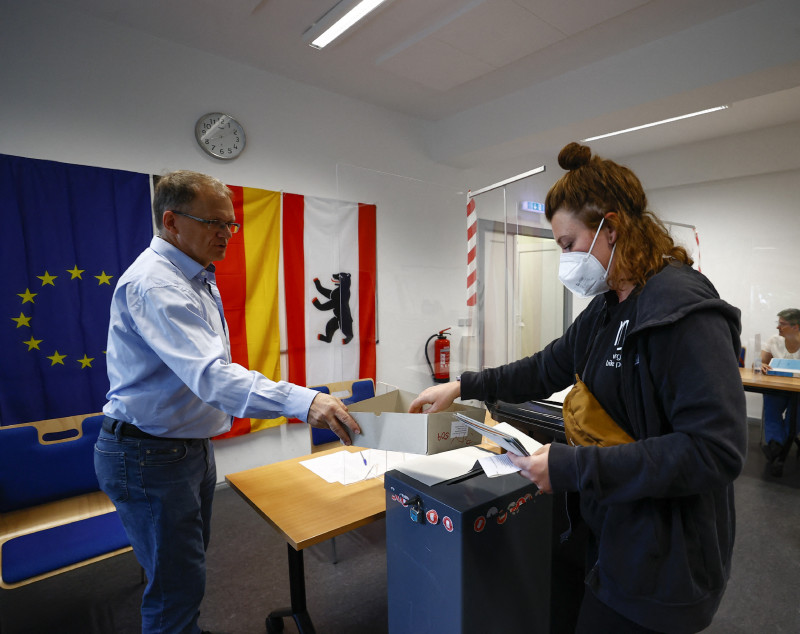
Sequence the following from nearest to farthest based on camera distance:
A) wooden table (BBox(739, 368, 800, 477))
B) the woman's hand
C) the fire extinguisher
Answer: the woman's hand
the fire extinguisher
wooden table (BBox(739, 368, 800, 477))

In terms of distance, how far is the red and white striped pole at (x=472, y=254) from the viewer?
10.5 feet

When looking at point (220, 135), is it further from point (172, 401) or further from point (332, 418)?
point (332, 418)

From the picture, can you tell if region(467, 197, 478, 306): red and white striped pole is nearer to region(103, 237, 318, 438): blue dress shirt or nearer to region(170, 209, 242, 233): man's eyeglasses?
region(170, 209, 242, 233): man's eyeglasses

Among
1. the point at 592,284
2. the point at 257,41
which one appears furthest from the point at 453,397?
the point at 257,41

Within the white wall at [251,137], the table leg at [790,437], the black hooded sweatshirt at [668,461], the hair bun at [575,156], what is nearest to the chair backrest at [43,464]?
the white wall at [251,137]

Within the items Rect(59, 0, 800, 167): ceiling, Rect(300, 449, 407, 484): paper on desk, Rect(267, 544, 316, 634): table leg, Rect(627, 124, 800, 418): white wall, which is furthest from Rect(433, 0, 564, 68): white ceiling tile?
Rect(627, 124, 800, 418): white wall

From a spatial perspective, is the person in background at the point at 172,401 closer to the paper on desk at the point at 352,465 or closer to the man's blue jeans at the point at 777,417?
the paper on desk at the point at 352,465

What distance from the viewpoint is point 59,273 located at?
260 centimetres

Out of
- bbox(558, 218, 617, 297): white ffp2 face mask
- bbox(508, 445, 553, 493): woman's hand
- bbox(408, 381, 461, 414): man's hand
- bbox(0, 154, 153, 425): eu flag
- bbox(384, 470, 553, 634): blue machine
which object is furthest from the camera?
bbox(0, 154, 153, 425): eu flag

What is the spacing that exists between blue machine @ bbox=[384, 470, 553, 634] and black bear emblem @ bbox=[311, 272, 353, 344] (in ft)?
7.65

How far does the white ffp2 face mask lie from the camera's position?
1.04 metres

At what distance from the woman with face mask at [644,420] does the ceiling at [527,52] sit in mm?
2209

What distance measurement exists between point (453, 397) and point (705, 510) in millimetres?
756

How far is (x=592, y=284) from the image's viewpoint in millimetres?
1071
